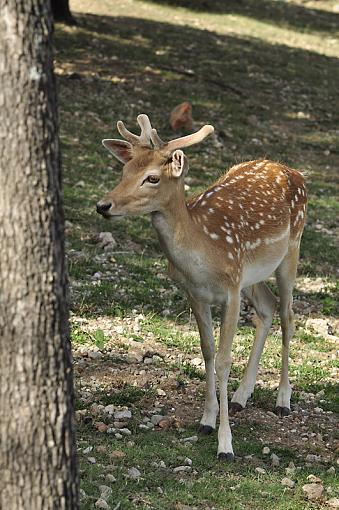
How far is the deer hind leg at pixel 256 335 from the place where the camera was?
7.09 meters

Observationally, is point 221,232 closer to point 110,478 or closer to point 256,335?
point 256,335

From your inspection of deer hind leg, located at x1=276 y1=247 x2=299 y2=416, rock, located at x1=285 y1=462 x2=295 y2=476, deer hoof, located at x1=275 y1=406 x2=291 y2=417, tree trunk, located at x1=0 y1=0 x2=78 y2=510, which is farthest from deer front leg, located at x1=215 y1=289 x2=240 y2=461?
tree trunk, located at x1=0 y1=0 x2=78 y2=510

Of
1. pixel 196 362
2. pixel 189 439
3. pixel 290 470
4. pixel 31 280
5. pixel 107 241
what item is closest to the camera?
pixel 31 280

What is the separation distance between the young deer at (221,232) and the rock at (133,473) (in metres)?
0.69

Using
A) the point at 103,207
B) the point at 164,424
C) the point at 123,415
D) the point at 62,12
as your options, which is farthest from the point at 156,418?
the point at 62,12

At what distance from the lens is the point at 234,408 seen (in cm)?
702

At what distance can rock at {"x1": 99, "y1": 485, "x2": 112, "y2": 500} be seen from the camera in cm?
532

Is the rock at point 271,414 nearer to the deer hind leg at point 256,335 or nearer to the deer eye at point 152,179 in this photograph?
the deer hind leg at point 256,335

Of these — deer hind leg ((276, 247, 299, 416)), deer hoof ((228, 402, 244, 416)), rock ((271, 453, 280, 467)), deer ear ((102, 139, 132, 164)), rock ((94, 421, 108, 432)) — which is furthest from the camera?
deer hind leg ((276, 247, 299, 416))

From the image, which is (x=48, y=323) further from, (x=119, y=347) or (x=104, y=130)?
(x=104, y=130)

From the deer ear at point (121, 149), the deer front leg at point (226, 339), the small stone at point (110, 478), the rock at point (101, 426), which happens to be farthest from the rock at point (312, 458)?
the deer ear at point (121, 149)

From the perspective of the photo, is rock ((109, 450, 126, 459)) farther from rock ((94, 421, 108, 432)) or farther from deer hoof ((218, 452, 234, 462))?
deer hoof ((218, 452, 234, 462))

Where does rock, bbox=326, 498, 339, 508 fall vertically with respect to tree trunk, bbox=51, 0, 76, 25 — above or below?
below

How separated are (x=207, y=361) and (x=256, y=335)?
2.67 feet
